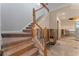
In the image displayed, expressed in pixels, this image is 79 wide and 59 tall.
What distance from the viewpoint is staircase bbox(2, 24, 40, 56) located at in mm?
1615

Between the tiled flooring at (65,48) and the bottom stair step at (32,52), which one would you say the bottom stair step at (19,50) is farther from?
the tiled flooring at (65,48)

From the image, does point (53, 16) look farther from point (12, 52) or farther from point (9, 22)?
point (12, 52)

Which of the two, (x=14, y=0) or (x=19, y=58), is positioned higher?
(x=14, y=0)

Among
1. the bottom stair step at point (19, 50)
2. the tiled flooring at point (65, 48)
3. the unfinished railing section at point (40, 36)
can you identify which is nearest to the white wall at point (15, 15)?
the unfinished railing section at point (40, 36)

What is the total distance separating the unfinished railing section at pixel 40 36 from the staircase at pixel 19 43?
54 millimetres

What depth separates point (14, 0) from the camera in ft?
5.49

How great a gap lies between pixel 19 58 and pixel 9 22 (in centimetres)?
46

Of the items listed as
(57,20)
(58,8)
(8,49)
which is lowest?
(8,49)

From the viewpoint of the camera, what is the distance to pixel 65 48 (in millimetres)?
1640

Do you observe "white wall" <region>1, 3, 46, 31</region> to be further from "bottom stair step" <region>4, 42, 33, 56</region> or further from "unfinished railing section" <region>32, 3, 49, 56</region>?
"bottom stair step" <region>4, 42, 33, 56</region>

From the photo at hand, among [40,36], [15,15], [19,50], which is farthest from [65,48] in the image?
[15,15]

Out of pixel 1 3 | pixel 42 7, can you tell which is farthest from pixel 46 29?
pixel 1 3

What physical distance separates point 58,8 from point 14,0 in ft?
1.82

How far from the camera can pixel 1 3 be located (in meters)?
1.66
